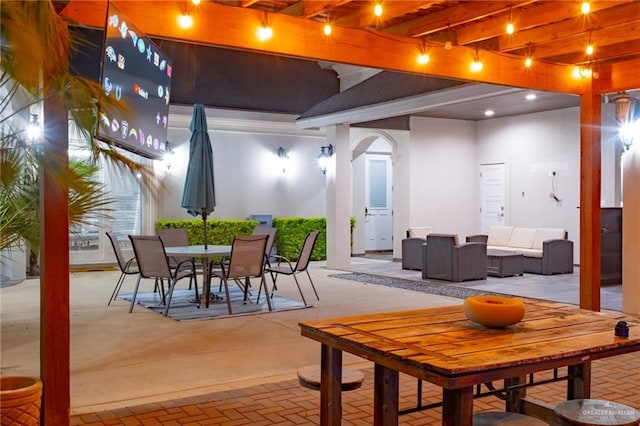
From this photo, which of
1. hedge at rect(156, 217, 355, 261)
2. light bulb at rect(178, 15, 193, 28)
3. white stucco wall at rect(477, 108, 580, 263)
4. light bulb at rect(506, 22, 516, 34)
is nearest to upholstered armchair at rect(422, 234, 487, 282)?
white stucco wall at rect(477, 108, 580, 263)

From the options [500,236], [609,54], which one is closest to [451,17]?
[609,54]

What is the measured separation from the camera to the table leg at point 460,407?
2.35m

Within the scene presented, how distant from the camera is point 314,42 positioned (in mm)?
4945

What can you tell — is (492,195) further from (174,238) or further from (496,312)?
(496,312)

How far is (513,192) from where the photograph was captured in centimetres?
1362

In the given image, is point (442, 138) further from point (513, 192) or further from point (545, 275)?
point (545, 275)

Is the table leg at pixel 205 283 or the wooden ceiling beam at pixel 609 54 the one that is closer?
the wooden ceiling beam at pixel 609 54

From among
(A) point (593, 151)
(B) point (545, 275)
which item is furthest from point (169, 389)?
(B) point (545, 275)

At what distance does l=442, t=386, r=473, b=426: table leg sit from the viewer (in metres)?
2.35

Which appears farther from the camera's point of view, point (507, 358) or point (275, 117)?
point (275, 117)

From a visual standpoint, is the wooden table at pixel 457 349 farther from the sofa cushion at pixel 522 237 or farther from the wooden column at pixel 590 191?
the sofa cushion at pixel 522 237

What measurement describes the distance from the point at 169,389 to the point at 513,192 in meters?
10.7

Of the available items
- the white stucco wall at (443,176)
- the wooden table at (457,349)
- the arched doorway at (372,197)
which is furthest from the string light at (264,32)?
the arched doorway at (372,197)

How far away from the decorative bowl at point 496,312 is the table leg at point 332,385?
63 cm
